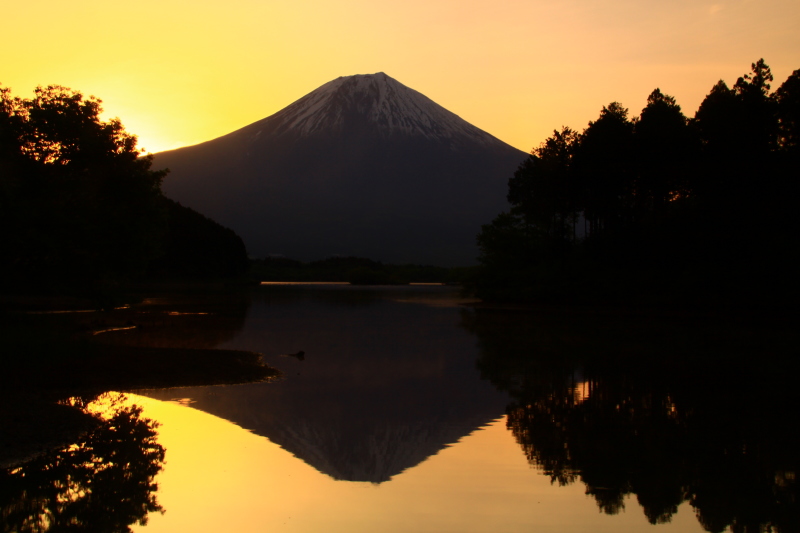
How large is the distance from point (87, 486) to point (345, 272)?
15051 centimetres

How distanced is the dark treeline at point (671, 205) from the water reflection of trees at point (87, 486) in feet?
126

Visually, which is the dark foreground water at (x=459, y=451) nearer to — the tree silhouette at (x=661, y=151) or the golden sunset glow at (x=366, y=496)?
the golden sunset glow at (x=366, y=496)

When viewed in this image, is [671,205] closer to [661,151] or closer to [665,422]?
[661,151]

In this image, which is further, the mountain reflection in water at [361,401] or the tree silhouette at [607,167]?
the tree silhouette at [607,167]

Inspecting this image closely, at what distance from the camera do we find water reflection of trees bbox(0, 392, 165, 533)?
277 inches

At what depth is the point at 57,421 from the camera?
10.7m

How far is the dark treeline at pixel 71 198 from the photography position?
21219 mm

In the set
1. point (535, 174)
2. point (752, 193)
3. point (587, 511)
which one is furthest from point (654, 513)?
point (535, 174)

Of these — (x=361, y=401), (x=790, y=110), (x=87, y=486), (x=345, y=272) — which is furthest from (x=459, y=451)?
(x=345, y=272)

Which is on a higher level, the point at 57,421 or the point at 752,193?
the point at 752,193

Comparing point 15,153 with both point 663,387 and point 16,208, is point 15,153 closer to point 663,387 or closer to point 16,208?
point 16,208

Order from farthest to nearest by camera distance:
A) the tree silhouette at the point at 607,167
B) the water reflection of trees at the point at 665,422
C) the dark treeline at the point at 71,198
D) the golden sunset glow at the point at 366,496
→ the tree silhouette at the point at 607,167
the dark treeline at the point at 71,198
the water reflection of trees at the point at 665,422
the golden sunset glow at the point at 366,496

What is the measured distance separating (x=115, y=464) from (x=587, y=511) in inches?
223

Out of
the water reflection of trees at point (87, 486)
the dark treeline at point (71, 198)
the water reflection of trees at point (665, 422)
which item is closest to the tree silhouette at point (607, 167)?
the water reflection of trees at point (665, 422)
